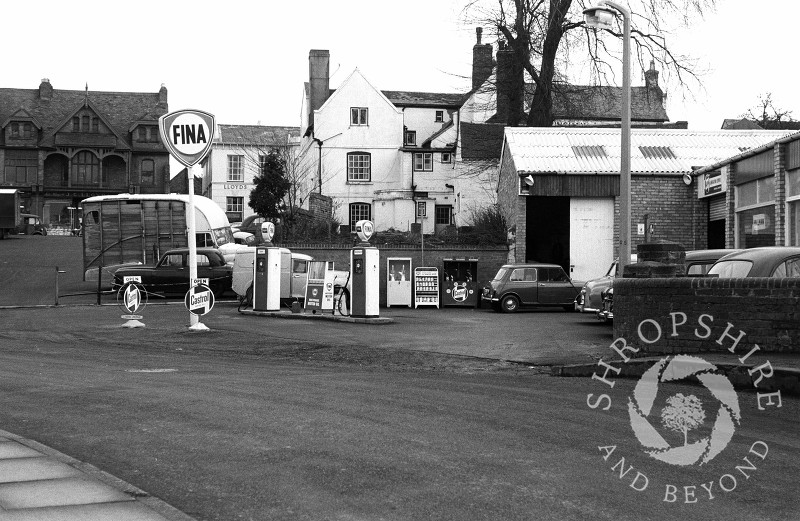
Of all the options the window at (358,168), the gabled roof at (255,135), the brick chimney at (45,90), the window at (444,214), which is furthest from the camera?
the brick chimney at (45,90)

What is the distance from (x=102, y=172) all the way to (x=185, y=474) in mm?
74290

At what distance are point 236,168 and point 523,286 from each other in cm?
4304

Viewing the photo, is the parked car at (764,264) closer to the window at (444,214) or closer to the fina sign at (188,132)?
the fina sign at (188,132)

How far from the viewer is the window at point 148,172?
77438 mm

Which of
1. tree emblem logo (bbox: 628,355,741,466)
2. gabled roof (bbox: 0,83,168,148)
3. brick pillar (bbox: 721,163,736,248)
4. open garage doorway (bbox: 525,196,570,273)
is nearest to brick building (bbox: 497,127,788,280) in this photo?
brick pillar (bbox: 721,163,736,248)

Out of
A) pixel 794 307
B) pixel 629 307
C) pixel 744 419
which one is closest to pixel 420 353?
pixel 629 307

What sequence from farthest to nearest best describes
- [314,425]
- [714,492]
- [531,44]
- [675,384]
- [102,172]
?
[102,172] < [531,44] < [675,384] < [314,425] < [714,492]

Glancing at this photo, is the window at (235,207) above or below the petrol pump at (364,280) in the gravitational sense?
above

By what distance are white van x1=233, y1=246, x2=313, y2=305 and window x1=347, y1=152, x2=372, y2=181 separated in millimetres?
29819

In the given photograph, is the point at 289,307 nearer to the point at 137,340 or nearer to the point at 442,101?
the point at 137,340

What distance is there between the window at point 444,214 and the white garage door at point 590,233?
940 inches

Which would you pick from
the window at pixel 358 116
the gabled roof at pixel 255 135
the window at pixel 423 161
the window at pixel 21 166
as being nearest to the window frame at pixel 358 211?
the window at pixel 423 161

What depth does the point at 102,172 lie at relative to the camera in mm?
75750

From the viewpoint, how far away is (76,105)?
3031 inches
